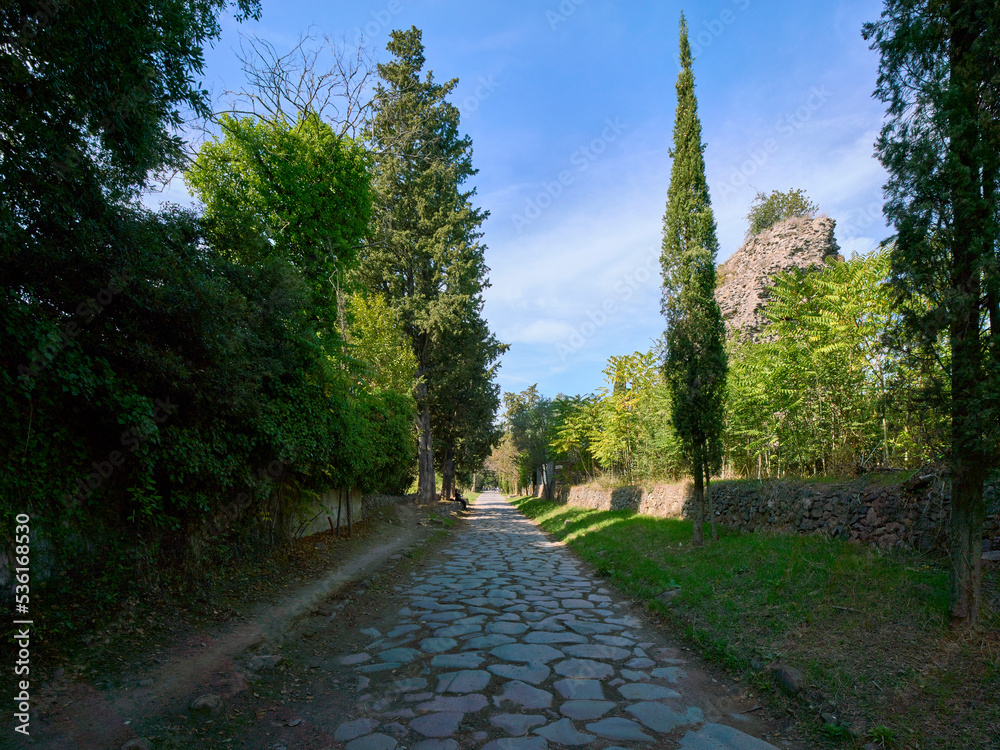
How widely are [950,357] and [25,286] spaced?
6687mm

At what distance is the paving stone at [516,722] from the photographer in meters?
2.95

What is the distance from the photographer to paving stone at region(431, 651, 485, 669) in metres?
4.02

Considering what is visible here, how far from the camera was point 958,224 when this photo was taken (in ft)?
11.0

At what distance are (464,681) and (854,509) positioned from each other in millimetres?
5186

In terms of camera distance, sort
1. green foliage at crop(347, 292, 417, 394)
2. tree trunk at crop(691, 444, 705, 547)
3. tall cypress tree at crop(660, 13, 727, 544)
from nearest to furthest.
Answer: tree trunk at crop(691, 444, 705, 547), tall cypress tree at crop(660, 13, 727, 544), green foliage at crop(347, 292, 417, 394)

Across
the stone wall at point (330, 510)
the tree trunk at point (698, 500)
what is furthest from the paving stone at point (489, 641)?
the tree trunk at point (698, 500)

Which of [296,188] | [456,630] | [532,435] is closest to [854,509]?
[456,630]

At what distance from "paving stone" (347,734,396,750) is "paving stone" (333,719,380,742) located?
69mm

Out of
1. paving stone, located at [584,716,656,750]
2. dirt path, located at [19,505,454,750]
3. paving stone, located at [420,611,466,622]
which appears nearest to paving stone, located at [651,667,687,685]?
paving stone, located at [584,716,656,750]

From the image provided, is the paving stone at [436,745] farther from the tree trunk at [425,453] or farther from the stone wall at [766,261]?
the tree trunk at [425,453]

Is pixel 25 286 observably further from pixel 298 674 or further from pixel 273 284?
pixel 298 674

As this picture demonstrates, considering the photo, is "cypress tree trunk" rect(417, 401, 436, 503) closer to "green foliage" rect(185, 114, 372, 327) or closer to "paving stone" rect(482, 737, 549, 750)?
"green foliage" rect(185, 114, 372, 327)

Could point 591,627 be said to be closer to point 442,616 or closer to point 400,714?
point 442,616

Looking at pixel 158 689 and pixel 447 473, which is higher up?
pixel 158 689
